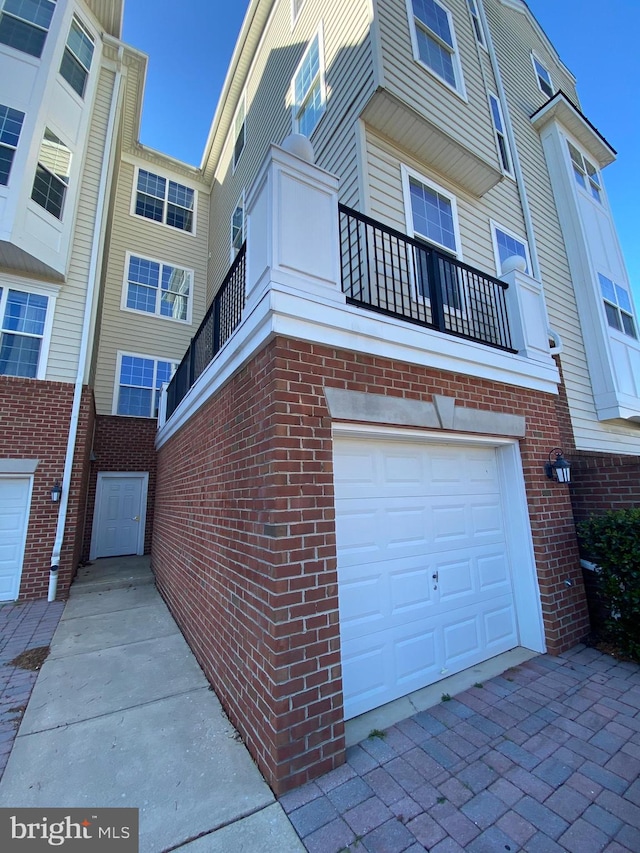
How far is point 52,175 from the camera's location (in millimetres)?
7785

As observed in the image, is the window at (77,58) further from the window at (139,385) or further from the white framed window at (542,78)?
the white framed window at (542,78)

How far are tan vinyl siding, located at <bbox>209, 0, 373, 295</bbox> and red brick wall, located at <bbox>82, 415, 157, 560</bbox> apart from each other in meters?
5.19

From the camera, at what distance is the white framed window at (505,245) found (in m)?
6.96

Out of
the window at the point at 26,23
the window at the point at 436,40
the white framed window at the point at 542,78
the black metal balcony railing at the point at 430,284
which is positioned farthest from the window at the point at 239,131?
the black metal balcony railing at the point at 430,284

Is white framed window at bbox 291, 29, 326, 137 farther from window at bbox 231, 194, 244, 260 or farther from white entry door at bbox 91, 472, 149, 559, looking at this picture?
white entry door at bbox 91, 472, 149, 559

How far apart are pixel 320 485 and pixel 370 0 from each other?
22.6 ft

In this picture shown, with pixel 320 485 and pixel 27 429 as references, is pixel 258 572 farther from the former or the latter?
pixel 27 429

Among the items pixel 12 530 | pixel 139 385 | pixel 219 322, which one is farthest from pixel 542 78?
pixel 12 530

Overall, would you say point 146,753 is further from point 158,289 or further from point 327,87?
point 158,289

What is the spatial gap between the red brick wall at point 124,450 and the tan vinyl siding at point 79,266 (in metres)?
3.30

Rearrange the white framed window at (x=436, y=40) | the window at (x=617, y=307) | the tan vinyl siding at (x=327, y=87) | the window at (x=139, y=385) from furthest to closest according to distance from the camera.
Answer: the window at (x=139, y=385), the window at (x=617, y=307), the white framed window at (x=436, y=40), the tan vinyl siding at (x=327, y=87)

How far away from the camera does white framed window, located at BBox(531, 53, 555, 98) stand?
33.0 feet

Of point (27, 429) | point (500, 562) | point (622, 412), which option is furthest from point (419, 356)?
point (27, 429)

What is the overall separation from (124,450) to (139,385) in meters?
2.04
